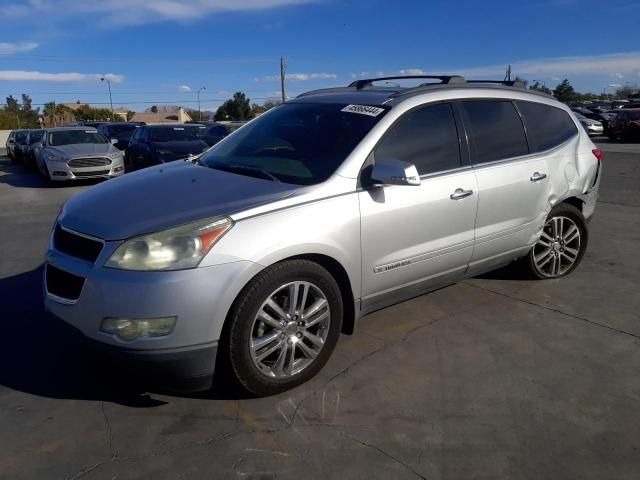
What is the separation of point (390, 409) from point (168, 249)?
5.02ft

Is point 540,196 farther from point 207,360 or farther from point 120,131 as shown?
point 120,131

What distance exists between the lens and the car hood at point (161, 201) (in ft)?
9.59

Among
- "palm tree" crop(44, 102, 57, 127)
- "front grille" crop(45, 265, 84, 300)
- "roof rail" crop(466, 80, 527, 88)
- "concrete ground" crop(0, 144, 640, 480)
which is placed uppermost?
"palm tree" crop(44, 102, 57, 127)

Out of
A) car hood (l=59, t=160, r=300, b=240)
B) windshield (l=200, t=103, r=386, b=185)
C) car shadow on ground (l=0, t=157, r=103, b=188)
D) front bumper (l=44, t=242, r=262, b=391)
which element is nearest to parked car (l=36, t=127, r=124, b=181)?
car shadow on ground (l=0, t=157, r=103, b=188)

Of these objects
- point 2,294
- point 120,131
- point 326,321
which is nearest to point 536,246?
point 326,321

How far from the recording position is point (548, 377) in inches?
133

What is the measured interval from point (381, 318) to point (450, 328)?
1.80 feet

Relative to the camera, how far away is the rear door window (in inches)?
144

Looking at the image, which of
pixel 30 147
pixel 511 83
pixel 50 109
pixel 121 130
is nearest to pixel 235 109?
pixel 50 109

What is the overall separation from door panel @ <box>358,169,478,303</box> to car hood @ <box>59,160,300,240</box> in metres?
0.60

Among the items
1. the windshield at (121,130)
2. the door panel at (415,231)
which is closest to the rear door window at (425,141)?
the door panel at (415,231)

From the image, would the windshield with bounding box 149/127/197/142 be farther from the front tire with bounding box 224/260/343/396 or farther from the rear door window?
the front tire with bounding box 224/260/343/396

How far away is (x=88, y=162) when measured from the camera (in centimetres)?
1333

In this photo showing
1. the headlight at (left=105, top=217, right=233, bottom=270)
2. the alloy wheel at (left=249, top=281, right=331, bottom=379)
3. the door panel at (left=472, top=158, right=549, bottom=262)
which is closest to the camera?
the headlight at (left=105, top=217, right=233, bottom=270)
